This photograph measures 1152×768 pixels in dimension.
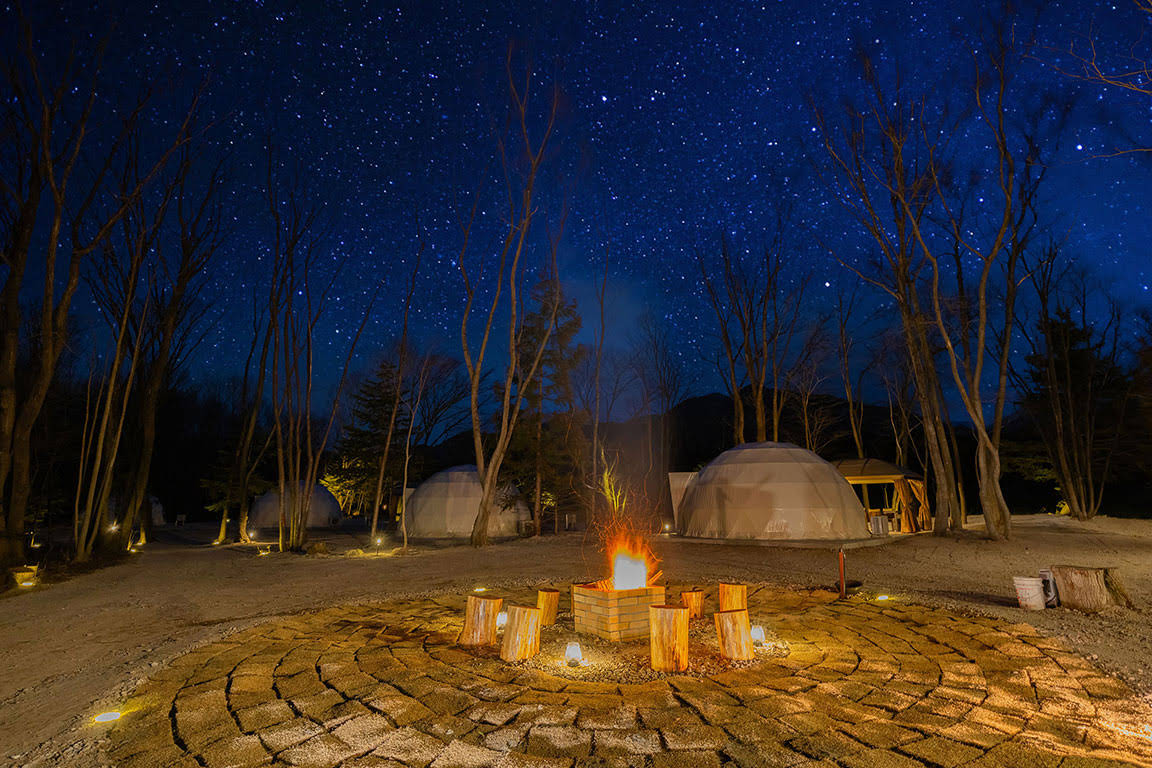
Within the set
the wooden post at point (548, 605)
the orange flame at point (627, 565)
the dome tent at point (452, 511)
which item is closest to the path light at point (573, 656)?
the wooden post at point (548, 605)

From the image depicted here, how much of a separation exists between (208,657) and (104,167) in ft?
35.9

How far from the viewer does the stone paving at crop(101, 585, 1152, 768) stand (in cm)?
310

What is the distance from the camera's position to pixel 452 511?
2280 centimetres

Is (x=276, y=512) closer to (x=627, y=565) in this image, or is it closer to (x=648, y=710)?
(x=627, y=565)

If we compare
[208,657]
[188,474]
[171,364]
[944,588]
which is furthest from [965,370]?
[188,474]

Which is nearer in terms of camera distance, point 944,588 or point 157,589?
point 944,588

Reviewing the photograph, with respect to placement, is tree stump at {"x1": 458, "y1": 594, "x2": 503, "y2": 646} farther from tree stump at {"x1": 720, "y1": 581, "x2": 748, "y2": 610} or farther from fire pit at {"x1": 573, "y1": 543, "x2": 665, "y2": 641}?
tree stump at {"x1": 720, "y1": 581, "x2": 748, "y2": 610}

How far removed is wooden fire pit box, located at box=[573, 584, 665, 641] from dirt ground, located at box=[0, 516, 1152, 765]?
3513 mm

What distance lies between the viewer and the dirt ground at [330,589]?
14.7 ft

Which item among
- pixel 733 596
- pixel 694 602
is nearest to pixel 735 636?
pixel 733 596

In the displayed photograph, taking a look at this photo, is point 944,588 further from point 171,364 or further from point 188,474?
point 188,474

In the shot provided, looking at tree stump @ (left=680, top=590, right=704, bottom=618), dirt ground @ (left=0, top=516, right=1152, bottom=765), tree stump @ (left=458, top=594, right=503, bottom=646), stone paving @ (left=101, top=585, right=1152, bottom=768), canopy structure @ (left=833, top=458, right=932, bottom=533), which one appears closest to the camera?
stone paving @ (left=101, top=585, right=1152, bottom=768)

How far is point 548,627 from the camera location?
6.09m

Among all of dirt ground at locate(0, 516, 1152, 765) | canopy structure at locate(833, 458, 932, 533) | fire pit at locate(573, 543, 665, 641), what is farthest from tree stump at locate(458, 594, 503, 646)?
canopy structure at locate(833, 458, 932, 533)
